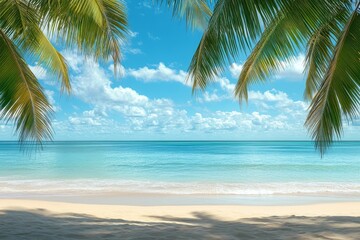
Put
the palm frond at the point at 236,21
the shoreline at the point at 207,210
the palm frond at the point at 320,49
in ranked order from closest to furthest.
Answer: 1. the palm frond at the point at 236,21
2. the palm frond at the point at 320,49
3. the shoreline at the point at 207,210

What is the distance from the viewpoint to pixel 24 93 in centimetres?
614

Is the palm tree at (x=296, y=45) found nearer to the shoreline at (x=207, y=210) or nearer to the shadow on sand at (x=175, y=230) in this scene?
the shadow on sand at (x=175, y=230)

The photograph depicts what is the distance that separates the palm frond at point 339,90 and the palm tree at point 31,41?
3.11 metres

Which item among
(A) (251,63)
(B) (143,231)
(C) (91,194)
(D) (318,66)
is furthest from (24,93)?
(C) (91,194)

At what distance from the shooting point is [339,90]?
5.04 metres

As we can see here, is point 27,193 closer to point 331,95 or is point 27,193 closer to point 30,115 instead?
point 30,115

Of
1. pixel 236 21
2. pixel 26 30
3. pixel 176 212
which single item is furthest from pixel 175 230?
pixel 26 30

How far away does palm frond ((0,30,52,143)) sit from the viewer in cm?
606

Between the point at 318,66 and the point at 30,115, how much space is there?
4578 millimetres

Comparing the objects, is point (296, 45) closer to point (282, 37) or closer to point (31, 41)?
point (282, 37)

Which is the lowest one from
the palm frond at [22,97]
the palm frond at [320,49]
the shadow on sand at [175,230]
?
the shadow on sand at [175,230]

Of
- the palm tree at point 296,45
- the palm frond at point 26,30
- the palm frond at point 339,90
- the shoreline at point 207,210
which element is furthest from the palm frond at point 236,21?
the shoreline at point 207,210

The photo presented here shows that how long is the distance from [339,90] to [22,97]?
14.6 ft

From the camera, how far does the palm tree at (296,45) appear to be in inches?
166
